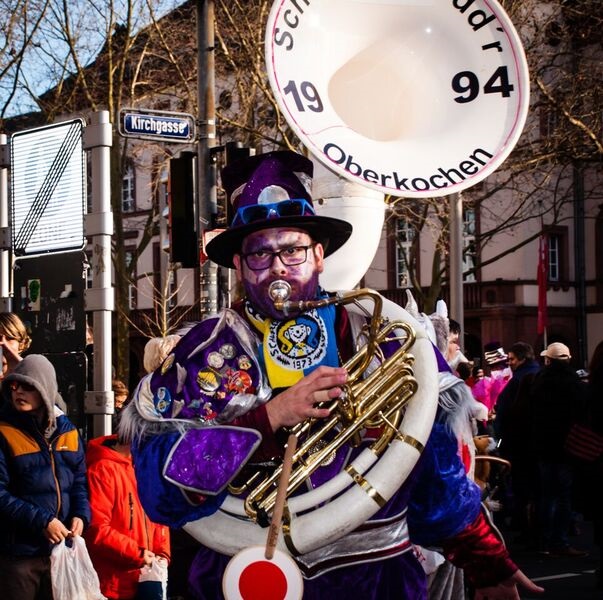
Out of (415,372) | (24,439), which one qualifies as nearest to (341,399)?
(415,372)

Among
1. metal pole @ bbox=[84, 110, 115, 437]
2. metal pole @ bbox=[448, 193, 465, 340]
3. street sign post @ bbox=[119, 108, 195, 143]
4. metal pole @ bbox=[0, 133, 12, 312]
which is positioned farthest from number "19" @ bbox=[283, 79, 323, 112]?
metal pole @ bbox=[448, 193, 465, 340]

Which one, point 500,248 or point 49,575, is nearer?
point 49,575

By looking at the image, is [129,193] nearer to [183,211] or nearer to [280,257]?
[183,211]

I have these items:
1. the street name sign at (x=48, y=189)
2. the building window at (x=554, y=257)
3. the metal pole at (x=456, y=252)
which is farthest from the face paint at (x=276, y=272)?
the building window at (x=554, y=257)

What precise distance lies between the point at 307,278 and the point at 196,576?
83 cm

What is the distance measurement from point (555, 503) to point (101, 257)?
5.29 m

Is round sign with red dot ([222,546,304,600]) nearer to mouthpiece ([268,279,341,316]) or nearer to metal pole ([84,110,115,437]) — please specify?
mouthpiece ([268,279,341,316])

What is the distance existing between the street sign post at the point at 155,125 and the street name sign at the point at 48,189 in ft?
7.02

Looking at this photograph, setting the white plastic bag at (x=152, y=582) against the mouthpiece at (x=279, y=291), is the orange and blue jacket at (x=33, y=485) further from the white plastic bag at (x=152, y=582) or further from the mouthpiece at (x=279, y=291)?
the mouthpiece at (x=279, y=291)

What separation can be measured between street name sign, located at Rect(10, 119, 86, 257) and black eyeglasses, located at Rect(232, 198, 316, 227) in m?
3.15

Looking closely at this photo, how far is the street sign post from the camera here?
8680mm

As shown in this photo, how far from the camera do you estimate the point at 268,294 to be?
2943mm

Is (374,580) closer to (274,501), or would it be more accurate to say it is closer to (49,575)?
(274,501)

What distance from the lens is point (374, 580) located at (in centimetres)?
293
